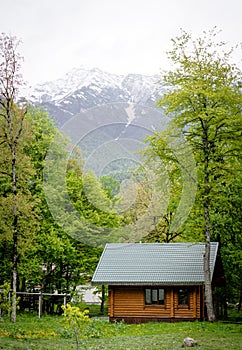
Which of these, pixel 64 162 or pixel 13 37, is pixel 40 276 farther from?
pixel 13 37

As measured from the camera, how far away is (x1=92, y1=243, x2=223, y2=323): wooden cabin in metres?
24.6

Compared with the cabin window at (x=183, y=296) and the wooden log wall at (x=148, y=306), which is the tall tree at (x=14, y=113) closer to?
the wooden log wall at (x=148, y=306)

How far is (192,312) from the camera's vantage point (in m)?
24.5

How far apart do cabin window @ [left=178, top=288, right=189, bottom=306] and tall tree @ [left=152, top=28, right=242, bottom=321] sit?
2.03m

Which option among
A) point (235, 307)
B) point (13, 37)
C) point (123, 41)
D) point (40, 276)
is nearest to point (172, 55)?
point (13, 37)

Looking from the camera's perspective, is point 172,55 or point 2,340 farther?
point 172,55

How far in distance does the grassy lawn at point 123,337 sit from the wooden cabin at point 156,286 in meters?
2.38

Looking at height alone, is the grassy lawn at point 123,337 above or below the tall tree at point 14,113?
below

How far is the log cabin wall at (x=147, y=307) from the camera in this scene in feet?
80.6

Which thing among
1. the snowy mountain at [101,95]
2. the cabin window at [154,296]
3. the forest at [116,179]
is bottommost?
the cabin window at [154,296]

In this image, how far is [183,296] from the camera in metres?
25.1

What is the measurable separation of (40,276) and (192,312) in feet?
31.1

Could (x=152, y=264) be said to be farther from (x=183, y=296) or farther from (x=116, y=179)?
(x=116, y=179)

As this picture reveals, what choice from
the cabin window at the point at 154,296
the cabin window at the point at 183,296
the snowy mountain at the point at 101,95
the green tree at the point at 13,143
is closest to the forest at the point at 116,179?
the green tree at the point at 13,143
